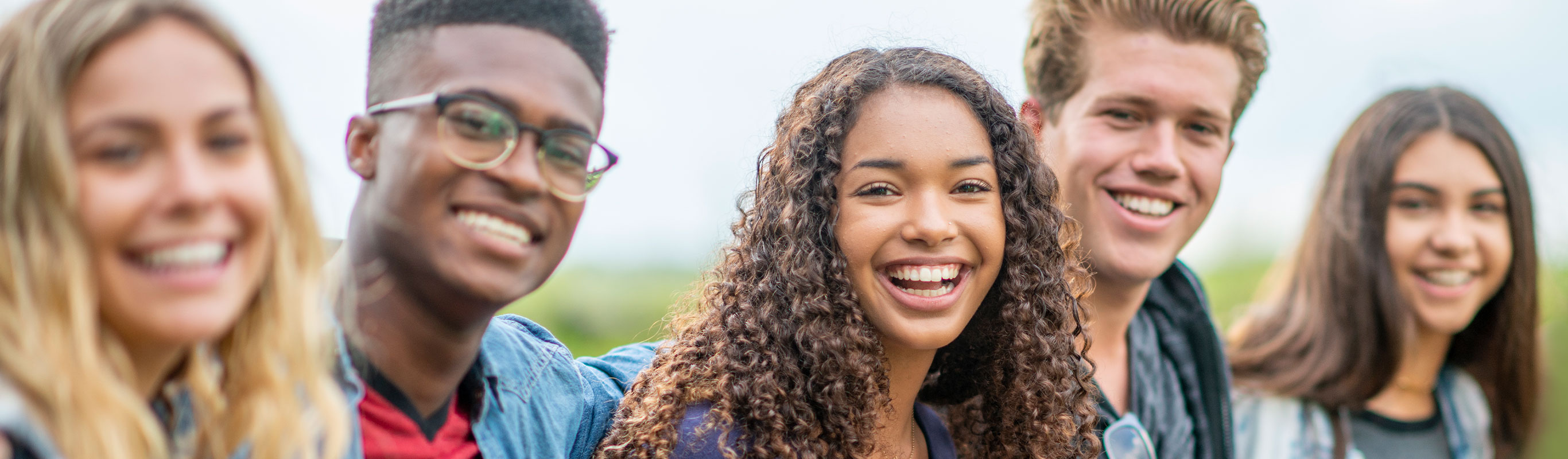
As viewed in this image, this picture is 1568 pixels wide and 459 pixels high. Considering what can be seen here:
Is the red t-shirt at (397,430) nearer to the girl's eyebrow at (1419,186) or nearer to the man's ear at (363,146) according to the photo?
the man's ear at (363,146)

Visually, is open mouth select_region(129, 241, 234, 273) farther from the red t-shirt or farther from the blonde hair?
the red t-shirt

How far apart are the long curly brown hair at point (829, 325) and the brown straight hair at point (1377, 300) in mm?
1764

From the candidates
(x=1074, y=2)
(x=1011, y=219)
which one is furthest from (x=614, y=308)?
(x=1011, y=219)

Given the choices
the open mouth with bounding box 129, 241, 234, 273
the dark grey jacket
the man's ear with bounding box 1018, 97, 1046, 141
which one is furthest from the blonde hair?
Answer: the dark grey jacket

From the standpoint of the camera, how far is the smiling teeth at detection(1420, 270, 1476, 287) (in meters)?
4.26

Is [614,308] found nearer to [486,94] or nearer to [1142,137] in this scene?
[1142,137]

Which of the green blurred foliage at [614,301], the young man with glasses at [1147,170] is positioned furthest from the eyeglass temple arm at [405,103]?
the green blurred foliage at [614,301]

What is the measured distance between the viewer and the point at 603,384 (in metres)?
2.92

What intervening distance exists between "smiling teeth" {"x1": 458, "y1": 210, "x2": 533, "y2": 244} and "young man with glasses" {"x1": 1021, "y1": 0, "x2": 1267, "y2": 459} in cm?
215

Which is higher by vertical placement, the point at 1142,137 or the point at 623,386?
the point at 1142,137

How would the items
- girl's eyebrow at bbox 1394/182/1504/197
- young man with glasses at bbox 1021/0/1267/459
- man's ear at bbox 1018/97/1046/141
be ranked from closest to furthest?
young man with glasses at bbox 1021/0/1267/459 → man's ear at bbox 1018/97/1046/141 → girl's eyebrow at bbox 1394/182/1504/197

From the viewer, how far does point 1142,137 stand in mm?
3750

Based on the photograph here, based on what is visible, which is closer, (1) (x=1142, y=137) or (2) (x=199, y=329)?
(2) (x=199, y=329)

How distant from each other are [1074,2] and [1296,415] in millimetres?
1794
